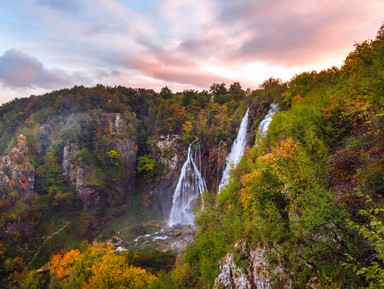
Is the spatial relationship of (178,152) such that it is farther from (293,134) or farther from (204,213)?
(293,134)

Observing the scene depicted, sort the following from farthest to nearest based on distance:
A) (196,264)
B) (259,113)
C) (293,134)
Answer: (259,113) < (196,264) < (293,134)

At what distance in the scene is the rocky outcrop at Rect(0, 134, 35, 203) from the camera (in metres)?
52.1

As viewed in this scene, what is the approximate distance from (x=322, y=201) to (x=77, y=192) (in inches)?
Result: 2286

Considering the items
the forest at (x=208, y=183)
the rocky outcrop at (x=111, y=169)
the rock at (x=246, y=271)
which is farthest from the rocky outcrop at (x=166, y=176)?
the rock at (x=246, y=271)

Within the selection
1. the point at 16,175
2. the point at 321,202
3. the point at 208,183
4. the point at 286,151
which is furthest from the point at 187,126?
the point at 321,202

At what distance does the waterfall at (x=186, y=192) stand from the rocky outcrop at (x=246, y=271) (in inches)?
1467

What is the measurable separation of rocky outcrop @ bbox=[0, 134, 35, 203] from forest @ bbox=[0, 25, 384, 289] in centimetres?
21

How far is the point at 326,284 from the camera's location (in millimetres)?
9445

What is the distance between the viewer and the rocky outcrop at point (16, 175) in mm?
52069

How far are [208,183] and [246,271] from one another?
40125 mm

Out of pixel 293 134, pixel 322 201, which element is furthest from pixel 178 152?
pixel 322 201

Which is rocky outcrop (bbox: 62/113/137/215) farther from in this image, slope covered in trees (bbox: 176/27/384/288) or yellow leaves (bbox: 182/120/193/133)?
slope covered in trees (bbox: 176/27/384/288)

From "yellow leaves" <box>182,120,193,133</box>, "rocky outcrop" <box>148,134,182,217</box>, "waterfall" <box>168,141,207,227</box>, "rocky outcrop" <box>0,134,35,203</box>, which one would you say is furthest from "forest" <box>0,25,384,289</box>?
"waterfall" <box>168,141,207,227</box>

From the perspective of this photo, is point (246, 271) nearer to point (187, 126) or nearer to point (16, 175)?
point (187, 126)
